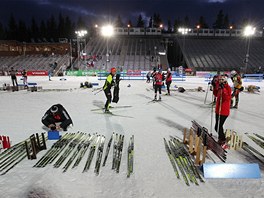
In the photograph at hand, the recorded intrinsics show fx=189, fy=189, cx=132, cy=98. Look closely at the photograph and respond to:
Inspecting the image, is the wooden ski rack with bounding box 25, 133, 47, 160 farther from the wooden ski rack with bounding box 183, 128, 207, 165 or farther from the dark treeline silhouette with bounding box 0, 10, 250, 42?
the dark treeline silhouette with bounding box 0, 10, 250, 42

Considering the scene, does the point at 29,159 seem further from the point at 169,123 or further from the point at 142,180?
the point at 169,123

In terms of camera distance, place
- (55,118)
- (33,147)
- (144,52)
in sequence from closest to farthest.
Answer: (33,147)
(55,118)
(144,52)

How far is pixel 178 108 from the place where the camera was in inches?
416

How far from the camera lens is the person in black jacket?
6.70 metres

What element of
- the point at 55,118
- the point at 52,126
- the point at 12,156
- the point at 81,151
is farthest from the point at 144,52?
the point at 12,156

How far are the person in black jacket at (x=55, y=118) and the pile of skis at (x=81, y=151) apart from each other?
494mm

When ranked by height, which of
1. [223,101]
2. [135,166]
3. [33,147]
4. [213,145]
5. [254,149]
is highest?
[223,101]

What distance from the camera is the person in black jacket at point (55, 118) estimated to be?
264 inches

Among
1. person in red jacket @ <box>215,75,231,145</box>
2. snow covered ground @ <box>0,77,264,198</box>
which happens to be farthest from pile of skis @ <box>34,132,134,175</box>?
person in red jacket @ <box>215,75,231,145</box>

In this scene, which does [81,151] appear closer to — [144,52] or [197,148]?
[197,148]

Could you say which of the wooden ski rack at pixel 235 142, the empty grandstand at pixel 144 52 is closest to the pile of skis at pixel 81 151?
the wooden ski rack at pixel 235 142

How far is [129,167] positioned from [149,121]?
12.3ft

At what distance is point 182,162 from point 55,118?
182 inches

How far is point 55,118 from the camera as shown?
6.88 m
